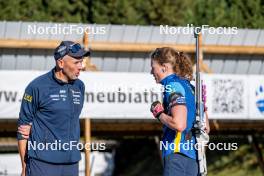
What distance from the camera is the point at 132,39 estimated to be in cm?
1128

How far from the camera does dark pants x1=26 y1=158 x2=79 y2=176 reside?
5.74 meters

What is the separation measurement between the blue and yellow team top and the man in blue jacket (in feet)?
2.35

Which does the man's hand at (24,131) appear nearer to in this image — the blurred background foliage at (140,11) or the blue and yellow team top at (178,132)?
the blue and yellow team top at (178,132)

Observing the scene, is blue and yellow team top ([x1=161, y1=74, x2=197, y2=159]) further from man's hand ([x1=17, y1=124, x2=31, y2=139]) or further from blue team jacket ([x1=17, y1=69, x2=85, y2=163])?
man's hand ([x1=17, y1=124, x2=31, y2=139])

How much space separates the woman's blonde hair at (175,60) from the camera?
5777 millimetres

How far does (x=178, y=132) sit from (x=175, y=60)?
572 millimetres

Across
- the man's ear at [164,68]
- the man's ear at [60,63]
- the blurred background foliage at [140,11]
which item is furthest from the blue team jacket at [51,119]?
the blurred background foliage at [140,11]

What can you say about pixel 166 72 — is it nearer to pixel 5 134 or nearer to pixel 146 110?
pixel 146 110

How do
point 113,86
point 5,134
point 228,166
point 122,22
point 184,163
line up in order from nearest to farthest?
point 184,163
point 113,86
point 5,134
point 228,166
point 122,22

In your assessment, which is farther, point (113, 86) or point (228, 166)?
point (228, 166)

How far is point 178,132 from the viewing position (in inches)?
226

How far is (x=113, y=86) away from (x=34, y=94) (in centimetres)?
488

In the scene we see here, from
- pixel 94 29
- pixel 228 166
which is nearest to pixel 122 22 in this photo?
pixel 228 166

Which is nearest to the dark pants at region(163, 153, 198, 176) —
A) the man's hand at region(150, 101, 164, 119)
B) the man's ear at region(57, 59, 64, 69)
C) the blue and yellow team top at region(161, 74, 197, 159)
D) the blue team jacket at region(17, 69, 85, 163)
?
the blue and yellow team top at region(161, 74, 197, 159)
